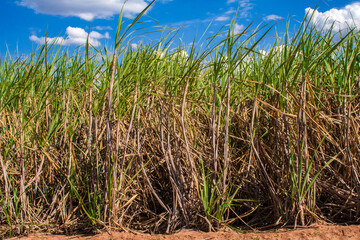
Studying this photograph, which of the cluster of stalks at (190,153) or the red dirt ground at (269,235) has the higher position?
the cluster of stalks at (190,153)

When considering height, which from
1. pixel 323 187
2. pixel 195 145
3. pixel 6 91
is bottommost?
pixel 323 187

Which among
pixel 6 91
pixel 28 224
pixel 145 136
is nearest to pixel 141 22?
pixel 145 136

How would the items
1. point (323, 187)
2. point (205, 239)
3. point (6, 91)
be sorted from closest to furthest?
1. point (205, 239)
2. point (323, 187)
3. point (6, 91)


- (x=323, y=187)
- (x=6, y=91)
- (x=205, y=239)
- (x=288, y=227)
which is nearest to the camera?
(x=205, y=239)

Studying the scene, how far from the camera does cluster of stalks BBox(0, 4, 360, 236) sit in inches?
67.5

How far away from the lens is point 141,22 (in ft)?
5.48

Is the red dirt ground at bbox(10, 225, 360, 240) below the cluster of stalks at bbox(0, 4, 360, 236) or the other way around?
below

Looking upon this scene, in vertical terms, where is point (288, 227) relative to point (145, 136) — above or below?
below

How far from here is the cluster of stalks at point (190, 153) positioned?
1.71 m

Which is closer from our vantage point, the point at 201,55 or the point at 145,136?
the point at 201,55

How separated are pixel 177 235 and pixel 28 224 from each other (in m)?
0.95

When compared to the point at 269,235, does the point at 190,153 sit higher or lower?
higher

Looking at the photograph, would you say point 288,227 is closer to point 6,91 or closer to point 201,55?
point 201,55

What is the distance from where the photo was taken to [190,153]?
1790mm
